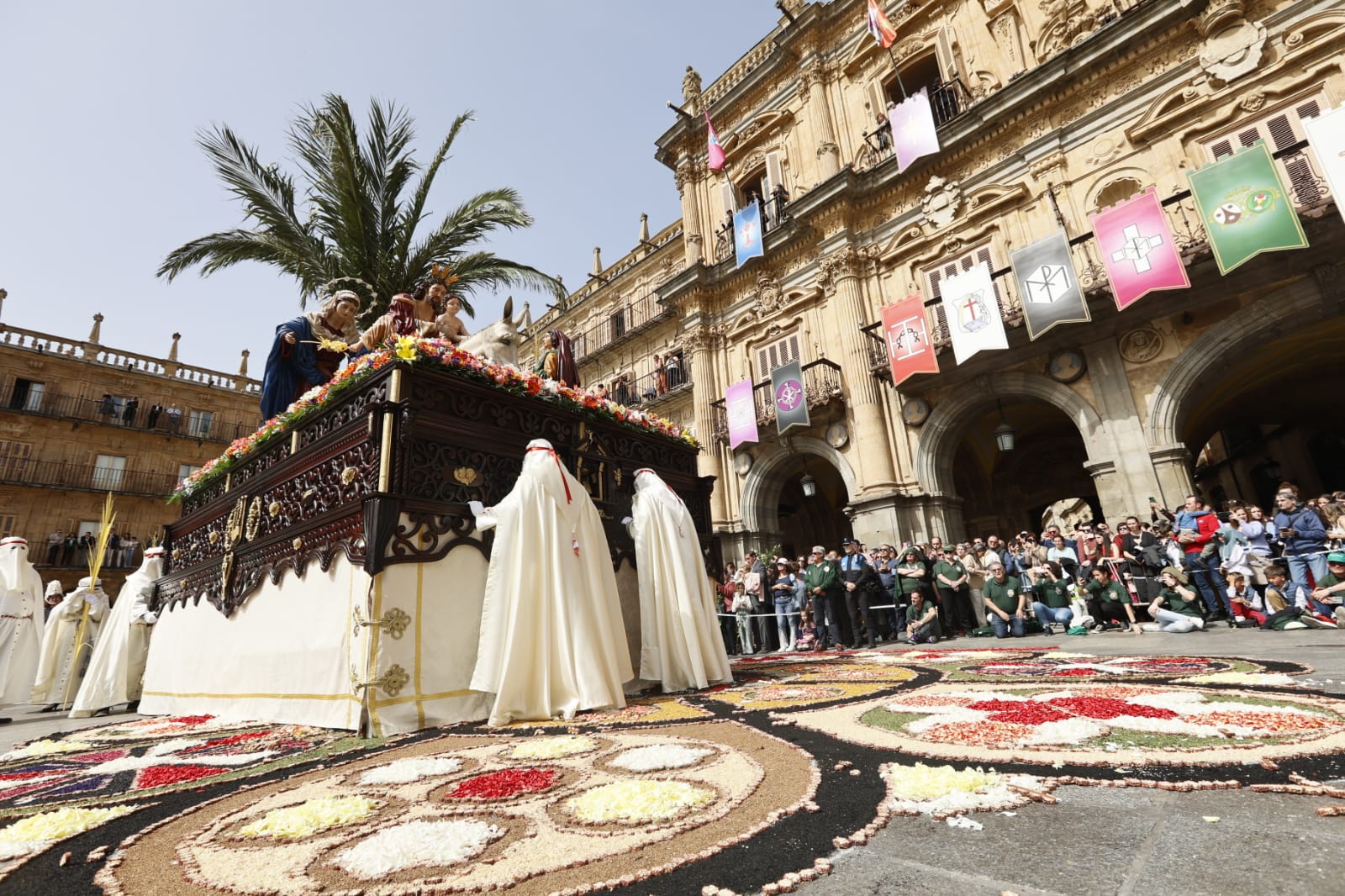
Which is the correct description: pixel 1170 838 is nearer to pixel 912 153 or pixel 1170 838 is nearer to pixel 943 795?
pixel 943 795

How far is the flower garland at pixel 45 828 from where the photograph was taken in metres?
1.72

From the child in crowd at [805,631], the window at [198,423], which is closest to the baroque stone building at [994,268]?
the child in crowd at [805,631]

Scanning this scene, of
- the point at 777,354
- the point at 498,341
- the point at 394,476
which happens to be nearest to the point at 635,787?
the point at 394,476

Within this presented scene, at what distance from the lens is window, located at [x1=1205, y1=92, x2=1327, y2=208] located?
9281 mm

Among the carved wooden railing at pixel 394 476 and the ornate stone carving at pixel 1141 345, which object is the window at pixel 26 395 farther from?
the ornate stone carving at pixel 1141 345

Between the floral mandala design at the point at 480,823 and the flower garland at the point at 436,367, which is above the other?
the flower garland at the point at 436,367

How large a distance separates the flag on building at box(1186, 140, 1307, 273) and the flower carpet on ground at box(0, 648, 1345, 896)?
878 cm

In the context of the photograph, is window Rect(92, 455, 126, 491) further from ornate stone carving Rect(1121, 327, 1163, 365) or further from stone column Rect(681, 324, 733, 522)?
ornate stone carving Rect(1121, 327, 1163, 365)

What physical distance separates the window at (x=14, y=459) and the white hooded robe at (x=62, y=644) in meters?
19.8

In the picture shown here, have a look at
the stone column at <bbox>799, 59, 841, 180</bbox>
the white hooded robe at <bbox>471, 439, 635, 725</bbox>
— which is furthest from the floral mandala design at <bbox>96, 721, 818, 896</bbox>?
the stone column at <bbox>799, 59, 841, 180</bbox>

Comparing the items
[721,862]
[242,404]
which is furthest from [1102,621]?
[242,404]

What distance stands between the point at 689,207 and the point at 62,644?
729 inches

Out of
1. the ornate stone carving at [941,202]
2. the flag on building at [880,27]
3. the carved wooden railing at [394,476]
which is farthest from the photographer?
the flag on building at [880,27]

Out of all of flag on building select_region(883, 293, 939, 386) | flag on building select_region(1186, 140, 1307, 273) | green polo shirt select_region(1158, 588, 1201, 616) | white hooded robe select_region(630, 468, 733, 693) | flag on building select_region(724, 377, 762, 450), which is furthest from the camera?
flag on building select_region(724, 377, 762, 450)
